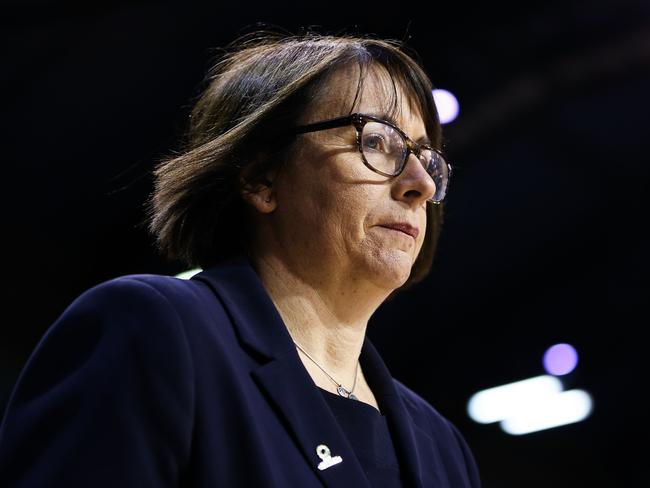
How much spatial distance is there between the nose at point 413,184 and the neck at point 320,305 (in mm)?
185

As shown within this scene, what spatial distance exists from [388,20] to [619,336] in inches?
128

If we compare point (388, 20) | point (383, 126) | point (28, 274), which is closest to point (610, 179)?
point (388, 20)

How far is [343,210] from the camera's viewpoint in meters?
1.75

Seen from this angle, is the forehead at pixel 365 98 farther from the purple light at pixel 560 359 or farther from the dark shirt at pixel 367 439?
the purple light at pixel 560 359

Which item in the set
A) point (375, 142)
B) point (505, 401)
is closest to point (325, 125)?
point (375, 142)

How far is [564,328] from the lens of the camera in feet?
21.2

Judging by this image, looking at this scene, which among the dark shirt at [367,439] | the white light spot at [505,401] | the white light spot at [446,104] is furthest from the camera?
the white light spot at [505,401]

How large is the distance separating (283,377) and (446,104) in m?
3.60

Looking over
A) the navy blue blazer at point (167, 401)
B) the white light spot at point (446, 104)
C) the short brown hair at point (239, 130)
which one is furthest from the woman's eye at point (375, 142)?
the white light spot at point (446, 104)

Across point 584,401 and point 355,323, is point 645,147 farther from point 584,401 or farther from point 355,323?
point 355,323

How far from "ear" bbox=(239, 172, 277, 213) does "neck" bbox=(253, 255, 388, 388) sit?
0.10 meters

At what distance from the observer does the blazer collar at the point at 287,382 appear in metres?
1.50

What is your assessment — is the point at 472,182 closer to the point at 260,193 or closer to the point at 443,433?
the point at 443,433

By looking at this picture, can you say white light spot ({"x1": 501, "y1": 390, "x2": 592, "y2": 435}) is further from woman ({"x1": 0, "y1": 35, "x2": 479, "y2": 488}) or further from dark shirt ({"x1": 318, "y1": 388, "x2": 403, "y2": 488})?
dark shirt ({"x1": 318, "y1": 388, "x2": 403, "y2": 488})
